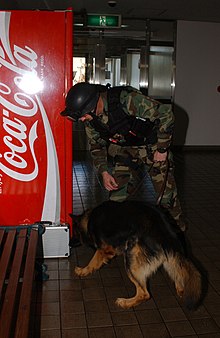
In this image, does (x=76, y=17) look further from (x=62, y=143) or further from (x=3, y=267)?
(x=3, y=267)

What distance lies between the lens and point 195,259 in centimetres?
351

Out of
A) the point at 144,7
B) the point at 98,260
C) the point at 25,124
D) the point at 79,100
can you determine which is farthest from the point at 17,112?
the point at 144,7

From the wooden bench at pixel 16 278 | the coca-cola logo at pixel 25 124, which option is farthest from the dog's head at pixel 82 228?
the wooden bench at pixel 16 278

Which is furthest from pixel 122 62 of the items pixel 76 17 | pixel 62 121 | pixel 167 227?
pixel 167 227

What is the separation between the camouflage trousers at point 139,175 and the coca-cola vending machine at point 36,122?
0.59 meters

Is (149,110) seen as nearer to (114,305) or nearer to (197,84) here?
(114,305)

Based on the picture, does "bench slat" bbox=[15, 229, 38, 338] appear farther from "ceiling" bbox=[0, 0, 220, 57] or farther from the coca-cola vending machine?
"ceiling" bbox=[0, 0, 220, 57]

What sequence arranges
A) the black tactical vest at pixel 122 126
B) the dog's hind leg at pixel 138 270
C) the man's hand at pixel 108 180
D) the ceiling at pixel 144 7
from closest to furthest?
the dog's hind leg at pixel 138 270
the black tactical vest at pixel 122 126
the man's hand at pixel 108 180
the ceiling at pixel 144 7

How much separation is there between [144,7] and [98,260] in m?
6.47

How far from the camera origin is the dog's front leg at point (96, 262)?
293 cm

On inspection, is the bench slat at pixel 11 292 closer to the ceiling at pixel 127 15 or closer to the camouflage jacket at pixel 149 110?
the camouflage jacket at pixel 149 110

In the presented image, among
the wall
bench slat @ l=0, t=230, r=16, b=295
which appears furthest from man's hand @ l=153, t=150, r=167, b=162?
the wall

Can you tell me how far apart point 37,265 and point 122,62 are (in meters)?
7.50

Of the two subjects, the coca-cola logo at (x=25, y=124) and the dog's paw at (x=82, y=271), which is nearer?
the coca-cola logo at (x=25, y=124)
